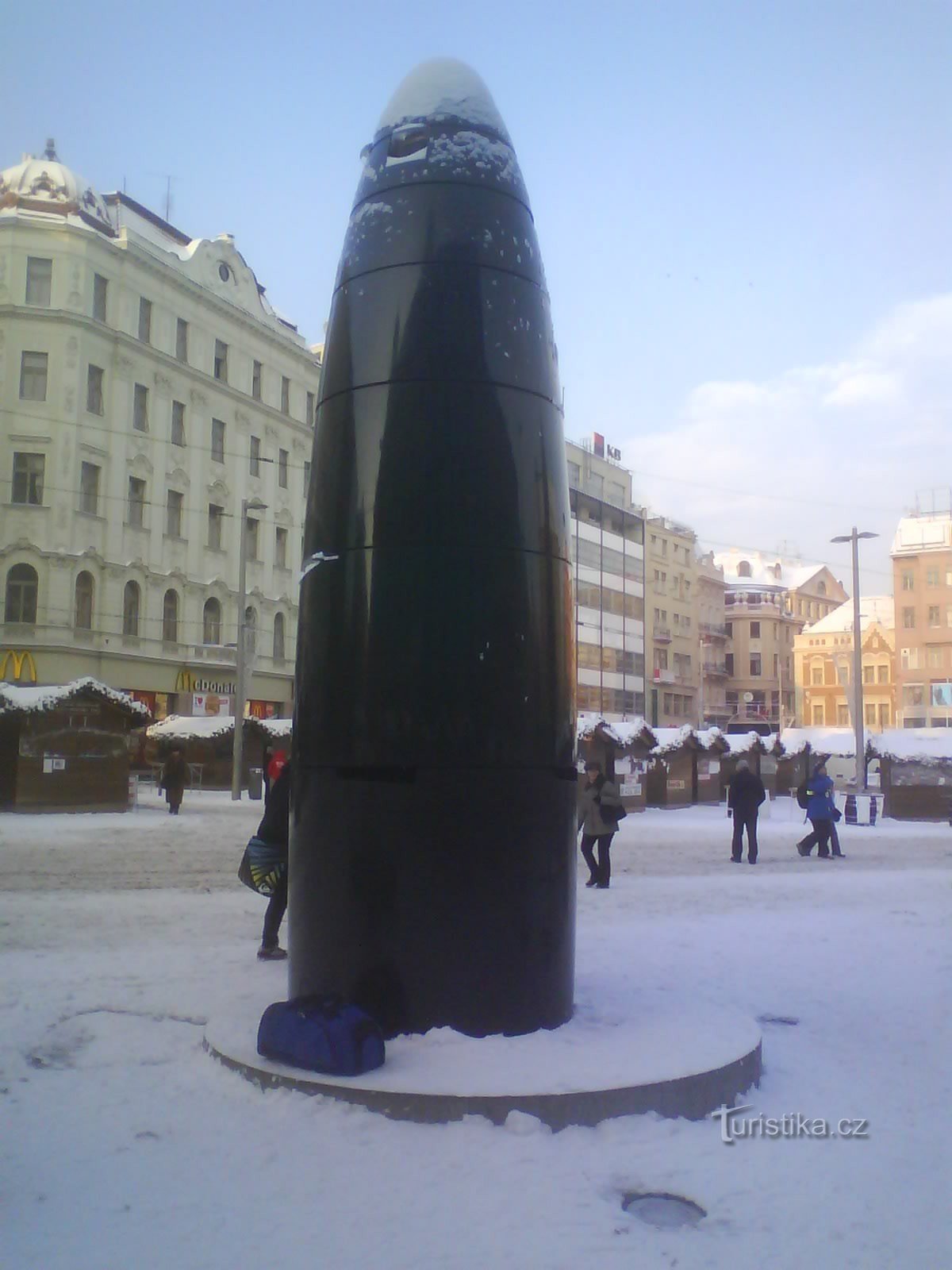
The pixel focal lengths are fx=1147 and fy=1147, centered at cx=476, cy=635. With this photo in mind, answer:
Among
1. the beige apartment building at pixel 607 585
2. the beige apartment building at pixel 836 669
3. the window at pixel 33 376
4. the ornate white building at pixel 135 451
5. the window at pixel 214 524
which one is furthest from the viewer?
the beige apartment building at pixel 836 669

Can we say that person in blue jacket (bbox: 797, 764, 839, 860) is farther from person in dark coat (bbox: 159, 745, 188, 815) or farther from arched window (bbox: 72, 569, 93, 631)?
arched window (bbox: 72, 569, 93, 631)

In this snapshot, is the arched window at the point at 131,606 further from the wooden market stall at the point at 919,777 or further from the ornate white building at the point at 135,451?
the wooden market stall at the point at 919,777

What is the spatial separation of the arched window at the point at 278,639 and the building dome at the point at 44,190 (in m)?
19.1

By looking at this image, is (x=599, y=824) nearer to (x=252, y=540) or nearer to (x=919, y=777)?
(x=919, y=777)

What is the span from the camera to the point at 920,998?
802 centimetres

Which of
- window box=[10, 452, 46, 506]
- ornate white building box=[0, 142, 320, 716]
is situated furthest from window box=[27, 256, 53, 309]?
window box=[10, 452, 46, 506]

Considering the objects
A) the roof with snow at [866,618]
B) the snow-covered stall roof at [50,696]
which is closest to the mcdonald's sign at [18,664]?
the snow-covered stall roof at [50,696]

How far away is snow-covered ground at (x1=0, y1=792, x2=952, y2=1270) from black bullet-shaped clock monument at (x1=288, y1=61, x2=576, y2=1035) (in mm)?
1053

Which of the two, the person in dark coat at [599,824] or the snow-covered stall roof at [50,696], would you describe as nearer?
the person in dark coat at [599,824]

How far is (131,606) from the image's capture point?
4512 centimetres

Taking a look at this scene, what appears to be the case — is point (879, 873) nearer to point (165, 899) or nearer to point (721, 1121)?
point (165, 899)

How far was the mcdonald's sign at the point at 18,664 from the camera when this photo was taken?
40.0 meters

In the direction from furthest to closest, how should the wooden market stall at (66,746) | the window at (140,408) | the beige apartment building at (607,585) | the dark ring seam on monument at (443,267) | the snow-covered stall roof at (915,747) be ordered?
the beige apartment building at (607,585)
the window at (140,408)
the snow-covered stall roof at (915,747)
the wooden market stall at (66,746)
the dark ring seam on monument at (443,267)

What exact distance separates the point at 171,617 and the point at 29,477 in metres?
8.28
